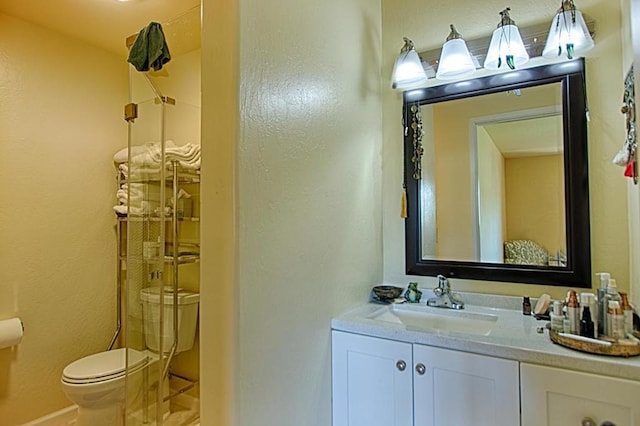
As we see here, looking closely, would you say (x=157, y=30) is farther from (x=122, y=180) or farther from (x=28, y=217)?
(x=28, y=217)

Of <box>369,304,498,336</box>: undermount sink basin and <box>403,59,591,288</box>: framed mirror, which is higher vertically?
<box>403,59,591,288</box>: framed mirror

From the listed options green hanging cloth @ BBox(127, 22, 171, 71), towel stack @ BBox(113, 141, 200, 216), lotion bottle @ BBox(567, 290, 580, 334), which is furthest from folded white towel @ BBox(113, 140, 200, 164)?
lotion bottle @ BBox(567, 290, 580, 334)

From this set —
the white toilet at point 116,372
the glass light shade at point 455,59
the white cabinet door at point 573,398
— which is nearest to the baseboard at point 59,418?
the white toilet at point 116,372

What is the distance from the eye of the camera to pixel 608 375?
3.55 feet

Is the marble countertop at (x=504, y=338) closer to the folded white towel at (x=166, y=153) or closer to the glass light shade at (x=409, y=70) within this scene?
the glass light shade at (x=409, y=70)

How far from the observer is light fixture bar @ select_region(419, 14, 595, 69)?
1631 mm

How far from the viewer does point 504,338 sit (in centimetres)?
129

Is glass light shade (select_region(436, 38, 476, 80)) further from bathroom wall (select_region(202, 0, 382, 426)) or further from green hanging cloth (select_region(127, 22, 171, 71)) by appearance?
green hanging cloth (select_region(127, 22, 171, 71))

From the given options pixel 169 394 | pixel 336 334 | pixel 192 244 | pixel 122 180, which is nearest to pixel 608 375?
pixel 336 334

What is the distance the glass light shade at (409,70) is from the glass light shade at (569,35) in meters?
0.56

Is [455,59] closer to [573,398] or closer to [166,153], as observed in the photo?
[573,398]

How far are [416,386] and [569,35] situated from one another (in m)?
1.52

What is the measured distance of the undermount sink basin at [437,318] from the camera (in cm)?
159

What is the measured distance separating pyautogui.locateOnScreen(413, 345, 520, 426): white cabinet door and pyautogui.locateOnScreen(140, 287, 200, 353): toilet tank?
4.71ft
